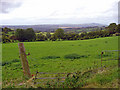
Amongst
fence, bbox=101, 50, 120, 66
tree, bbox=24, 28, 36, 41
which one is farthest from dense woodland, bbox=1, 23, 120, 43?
fence, bbox=101, 50, 120, 66

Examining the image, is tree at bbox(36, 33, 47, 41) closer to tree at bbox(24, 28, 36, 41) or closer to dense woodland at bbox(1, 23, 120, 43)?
dense woodland at bbox(1, 23, 120, 43)

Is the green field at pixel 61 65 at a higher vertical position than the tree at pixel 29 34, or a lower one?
lower

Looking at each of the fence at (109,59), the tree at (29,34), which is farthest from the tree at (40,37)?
the fence at (109,59)

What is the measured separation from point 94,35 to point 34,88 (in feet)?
133

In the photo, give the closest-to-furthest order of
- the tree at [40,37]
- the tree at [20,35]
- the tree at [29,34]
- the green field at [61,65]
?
the green field at [61,65] < the tree at [20,35] < the tree at [29,34] < the tree at [40,37]

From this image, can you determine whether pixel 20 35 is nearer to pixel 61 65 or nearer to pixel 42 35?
pixel 42 35

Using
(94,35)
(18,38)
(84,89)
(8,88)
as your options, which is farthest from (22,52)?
(94,35)

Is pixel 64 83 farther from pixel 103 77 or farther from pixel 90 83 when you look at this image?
pixel 103 77

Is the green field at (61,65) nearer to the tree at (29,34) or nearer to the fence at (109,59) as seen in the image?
the fence at (109,59)

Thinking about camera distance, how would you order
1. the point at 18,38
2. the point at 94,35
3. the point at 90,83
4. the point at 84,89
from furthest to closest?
the point at 94,35 → the point at 18,38 → the point at 90,83 → the point at 84,89

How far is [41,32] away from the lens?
45.0 meters

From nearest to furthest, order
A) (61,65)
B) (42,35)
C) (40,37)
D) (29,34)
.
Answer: (61,65)
(29,34)
(40,37)
(42,35)

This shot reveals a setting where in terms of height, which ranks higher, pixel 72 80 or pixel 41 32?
pixel 41 32

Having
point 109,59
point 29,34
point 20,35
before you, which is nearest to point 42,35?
point 29,34
